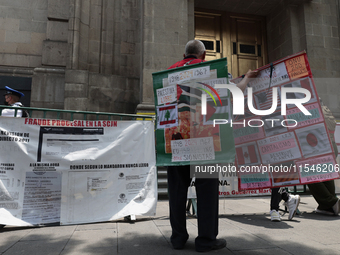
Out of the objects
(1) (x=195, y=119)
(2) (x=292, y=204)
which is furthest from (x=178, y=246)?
(2) (x=292, y=204)

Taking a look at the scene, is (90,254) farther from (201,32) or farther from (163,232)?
(201,32)

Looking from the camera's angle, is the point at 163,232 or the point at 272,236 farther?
the point at 163,232

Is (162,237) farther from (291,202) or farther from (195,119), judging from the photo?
(291,202)

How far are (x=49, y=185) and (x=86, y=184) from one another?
54 centimetres

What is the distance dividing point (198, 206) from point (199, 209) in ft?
0.14

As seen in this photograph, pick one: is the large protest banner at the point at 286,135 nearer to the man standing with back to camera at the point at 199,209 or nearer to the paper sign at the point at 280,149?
the paper sign at the point at 280,149

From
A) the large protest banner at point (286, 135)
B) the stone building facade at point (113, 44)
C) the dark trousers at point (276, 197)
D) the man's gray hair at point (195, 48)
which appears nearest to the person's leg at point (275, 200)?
the dark trousers at point (276, 197)

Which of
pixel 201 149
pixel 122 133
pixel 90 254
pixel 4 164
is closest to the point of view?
pixel 90 254

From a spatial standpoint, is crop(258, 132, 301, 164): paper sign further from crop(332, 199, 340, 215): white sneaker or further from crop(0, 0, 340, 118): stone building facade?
crop(0, 0, 340, 118): stone building facade

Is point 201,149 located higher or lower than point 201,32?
lower

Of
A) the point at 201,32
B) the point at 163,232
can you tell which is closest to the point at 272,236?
the point at 163,232

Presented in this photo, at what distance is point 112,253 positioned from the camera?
8.72 ft

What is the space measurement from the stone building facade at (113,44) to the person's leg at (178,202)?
5780 mm

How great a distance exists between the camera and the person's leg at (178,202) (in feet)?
9.16
